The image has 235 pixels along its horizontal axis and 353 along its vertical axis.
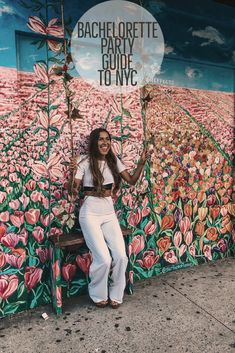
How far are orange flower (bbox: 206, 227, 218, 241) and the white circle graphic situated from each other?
2085 millimetres

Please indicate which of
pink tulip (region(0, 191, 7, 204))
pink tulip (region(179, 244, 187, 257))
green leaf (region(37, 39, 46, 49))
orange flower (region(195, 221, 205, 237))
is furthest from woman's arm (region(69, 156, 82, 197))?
orange flower (region(195, 221, 205, 237))

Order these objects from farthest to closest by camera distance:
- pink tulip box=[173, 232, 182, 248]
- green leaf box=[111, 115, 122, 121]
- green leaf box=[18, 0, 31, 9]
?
pink tulip box=[173, 232, 182, 248]
green leaf box=[111, 115, 122, 121]
green leaf box=[18, 0, 31, 9]

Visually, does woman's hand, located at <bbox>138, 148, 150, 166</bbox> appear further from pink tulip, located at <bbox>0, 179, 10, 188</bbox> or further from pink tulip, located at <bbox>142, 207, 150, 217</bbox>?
pink tulip, located at <bbox>0, 179, 10, 188</bbox>

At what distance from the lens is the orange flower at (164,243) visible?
3.89 m

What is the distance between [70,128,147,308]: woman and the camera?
3086mm

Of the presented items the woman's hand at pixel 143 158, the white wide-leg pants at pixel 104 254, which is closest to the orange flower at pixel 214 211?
the woman's hand at pixel 143 158

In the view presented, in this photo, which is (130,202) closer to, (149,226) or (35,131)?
(149,226)

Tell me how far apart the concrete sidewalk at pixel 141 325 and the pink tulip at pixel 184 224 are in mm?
692

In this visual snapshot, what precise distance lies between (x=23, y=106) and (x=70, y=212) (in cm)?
114

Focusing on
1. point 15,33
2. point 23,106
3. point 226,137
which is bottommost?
point 226,137

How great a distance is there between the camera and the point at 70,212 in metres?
3.33

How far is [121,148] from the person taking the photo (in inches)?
140

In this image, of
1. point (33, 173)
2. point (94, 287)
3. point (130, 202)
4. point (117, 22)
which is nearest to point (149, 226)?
point (130, 202)

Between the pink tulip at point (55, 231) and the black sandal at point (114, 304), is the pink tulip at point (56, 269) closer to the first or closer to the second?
the pink tulip at point (55, 231)
